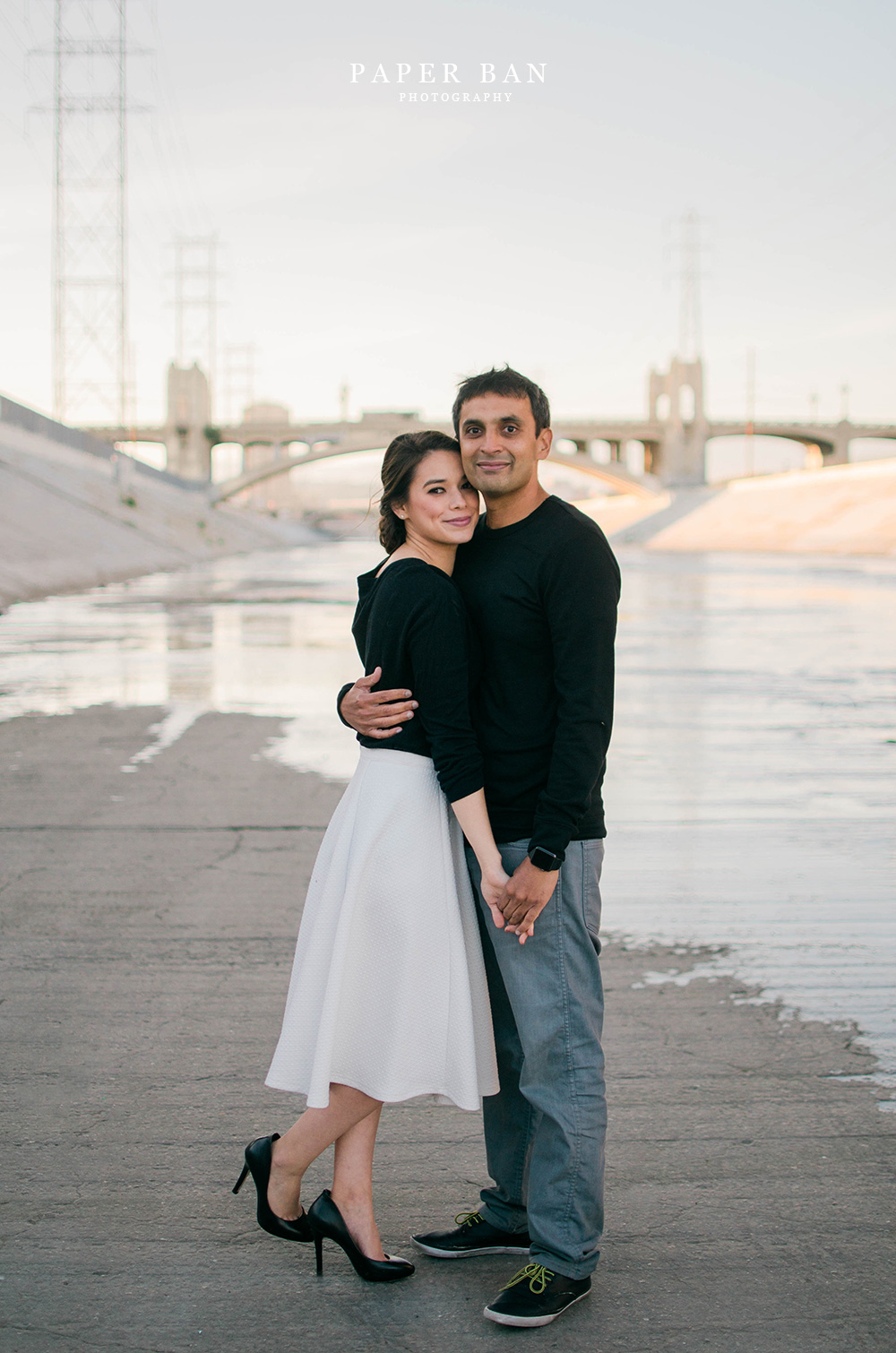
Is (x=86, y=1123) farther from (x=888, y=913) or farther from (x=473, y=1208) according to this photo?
(x=888, y=913)

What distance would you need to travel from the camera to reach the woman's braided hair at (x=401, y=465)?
9.03ft

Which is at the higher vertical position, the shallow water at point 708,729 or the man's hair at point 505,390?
the man's hair at point 505,390

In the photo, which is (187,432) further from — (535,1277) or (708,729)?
(535,1277)

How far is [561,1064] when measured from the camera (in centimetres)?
265

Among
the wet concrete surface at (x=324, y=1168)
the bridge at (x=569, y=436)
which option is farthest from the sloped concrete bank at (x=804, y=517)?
the wet concrete surface at (x=324, y=1168)

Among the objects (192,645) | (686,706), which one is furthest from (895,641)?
(192,645)

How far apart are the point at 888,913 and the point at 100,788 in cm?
449

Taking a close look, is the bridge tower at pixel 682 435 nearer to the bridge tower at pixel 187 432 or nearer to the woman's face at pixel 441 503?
the bridge tower at pixel 187 432

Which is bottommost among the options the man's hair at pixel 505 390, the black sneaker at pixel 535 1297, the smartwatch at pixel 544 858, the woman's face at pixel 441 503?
the black sneaker at pixel 535 1297

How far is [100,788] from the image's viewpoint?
7.51 metres

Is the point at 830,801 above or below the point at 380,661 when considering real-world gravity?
below

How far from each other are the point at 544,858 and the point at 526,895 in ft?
0.28

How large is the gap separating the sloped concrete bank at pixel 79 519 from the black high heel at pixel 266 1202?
21007mm

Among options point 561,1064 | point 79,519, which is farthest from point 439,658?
point 79,519
